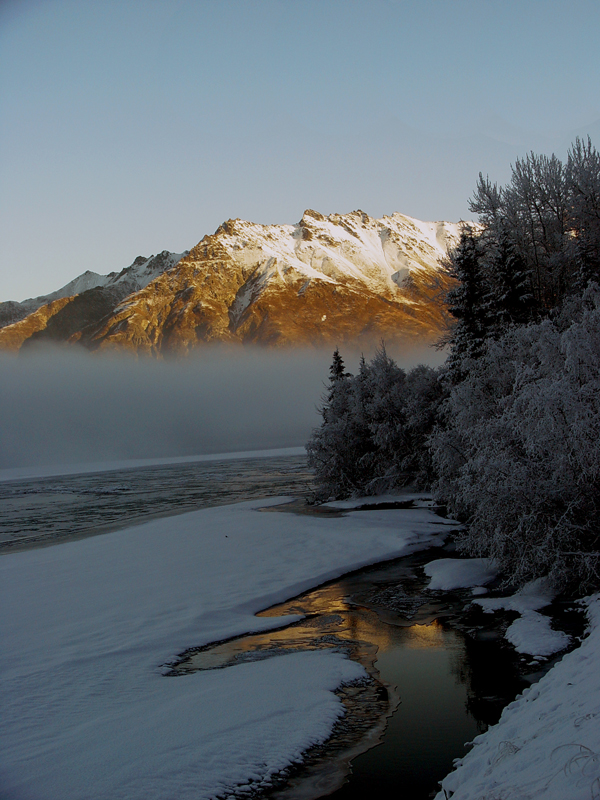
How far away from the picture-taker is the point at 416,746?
30.1 feet

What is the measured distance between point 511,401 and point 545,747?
16.3 meters

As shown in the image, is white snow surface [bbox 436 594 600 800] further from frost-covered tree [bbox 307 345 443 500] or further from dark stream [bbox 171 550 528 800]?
frost-covered tree [bbox 307 345 443 500]

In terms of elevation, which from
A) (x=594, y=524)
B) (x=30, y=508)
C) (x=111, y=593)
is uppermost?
(x=594, y=524)

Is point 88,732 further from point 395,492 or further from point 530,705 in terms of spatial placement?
point 395,492

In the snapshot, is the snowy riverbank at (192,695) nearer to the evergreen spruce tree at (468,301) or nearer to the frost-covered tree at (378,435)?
the evergreen spruce tree at (468,301)

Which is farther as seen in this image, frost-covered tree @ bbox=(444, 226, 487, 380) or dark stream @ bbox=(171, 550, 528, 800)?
frost-covered tree @ bbox=(444, 226, 487, 380)

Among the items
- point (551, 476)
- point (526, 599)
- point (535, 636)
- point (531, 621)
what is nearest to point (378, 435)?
point (551, 476)

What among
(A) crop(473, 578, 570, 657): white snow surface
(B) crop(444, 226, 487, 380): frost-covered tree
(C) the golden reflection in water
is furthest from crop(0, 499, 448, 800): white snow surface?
(B) crop(444, 226, 487, 380): frost-covered tree

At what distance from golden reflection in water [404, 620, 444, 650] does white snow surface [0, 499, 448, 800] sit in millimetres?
2236

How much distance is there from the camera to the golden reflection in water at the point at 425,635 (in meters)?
14.0

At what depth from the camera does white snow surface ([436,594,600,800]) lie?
5.60 meters

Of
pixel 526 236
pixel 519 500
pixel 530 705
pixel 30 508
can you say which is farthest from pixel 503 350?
pixel 30 508

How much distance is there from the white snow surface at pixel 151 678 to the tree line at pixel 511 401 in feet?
22.4

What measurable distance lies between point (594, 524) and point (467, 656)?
5812mm
